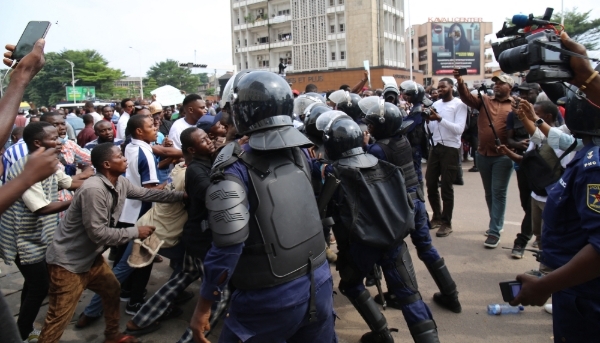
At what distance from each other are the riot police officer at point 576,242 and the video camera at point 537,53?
0.25m

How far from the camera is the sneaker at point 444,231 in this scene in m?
5.66

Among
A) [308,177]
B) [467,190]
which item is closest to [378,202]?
[308,177]

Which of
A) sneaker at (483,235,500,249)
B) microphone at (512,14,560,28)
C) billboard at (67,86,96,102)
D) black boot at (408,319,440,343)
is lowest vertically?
sneaker at (483,235,500,249)

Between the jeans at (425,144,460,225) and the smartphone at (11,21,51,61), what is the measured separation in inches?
194

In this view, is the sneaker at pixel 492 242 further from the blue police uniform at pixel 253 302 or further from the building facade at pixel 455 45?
the building facade at pixel 455 45

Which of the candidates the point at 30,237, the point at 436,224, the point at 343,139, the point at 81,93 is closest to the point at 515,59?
the point at 343,139

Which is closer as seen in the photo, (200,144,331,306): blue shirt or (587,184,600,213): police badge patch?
(587,184,600,213): police badge patch

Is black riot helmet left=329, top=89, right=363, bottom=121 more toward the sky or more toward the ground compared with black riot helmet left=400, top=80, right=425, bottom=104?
more toward the ground

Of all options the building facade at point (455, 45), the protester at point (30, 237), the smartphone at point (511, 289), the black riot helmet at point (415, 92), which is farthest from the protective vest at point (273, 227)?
the building facade at point (455, 45)

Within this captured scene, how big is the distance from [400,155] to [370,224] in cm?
108

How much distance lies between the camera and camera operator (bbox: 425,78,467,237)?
225 inches

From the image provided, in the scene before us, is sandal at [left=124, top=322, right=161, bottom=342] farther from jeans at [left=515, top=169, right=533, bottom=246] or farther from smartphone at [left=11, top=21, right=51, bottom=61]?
jeans at [left=515, top=169, right=533, bottom=246]

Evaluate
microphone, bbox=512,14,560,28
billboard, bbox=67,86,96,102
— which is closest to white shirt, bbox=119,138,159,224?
microphone, bbox=512,14,560,28

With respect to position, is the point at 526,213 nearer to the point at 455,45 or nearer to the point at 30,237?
the point at 30,237
